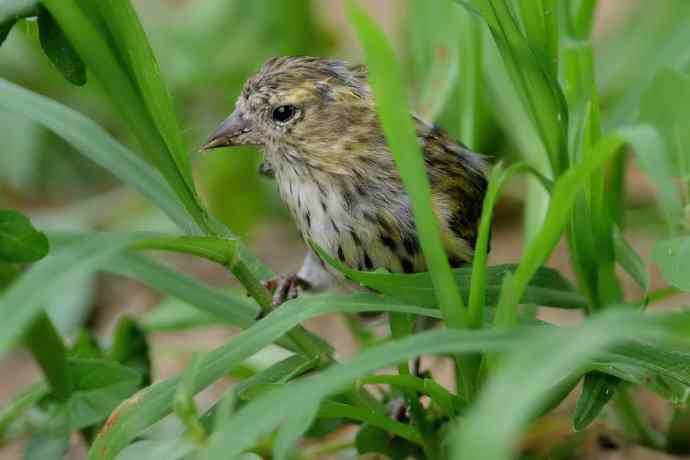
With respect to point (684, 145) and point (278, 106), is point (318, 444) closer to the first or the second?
point (278, 106)

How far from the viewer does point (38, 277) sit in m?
1.21

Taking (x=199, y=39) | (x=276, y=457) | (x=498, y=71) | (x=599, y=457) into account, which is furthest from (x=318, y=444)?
(x=199, y=39)

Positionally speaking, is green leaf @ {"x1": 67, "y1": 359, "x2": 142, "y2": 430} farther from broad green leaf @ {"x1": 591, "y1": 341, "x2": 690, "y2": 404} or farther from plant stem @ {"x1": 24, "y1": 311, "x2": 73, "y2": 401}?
broad green leaf @ {"x1": 591, "y1": 341, "x2": 690, "y2": 404}

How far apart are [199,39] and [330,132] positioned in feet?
5.70

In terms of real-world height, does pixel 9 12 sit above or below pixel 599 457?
above

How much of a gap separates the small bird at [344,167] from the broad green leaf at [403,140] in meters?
0.43

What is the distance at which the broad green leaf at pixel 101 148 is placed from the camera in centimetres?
173

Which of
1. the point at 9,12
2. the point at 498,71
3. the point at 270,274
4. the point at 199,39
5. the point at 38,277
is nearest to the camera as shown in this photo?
the point at 38,277

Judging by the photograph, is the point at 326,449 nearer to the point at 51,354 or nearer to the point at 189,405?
the point at 51,354

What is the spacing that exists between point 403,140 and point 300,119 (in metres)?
0.67

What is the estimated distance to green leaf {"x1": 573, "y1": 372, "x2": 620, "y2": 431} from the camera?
1584 mm

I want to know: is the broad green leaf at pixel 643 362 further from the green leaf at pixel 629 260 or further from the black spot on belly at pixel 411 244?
the black spot on belly at pixel 411 244

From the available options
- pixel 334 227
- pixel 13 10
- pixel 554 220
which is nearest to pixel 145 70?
pixel 13 10

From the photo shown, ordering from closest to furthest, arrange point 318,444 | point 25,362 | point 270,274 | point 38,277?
point 38,277 → point 270,274 → point 318,444 → point 25,362
